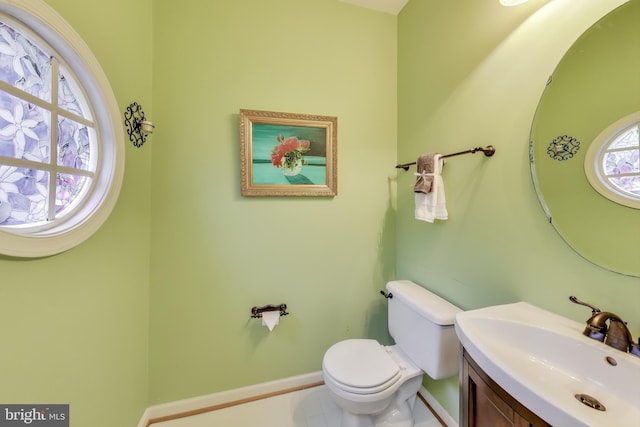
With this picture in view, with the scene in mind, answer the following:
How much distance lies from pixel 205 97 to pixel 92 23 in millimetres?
558

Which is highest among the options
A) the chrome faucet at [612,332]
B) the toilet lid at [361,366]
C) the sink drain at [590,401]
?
the chrome faucet at [612,332]

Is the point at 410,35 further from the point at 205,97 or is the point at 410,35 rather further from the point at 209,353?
the point at 209,353

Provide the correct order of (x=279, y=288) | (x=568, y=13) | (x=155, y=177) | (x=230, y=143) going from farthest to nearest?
→ (x=279, y=288) < (x=230, y=143) < (x=155, y=177) < (x=568, y=13)

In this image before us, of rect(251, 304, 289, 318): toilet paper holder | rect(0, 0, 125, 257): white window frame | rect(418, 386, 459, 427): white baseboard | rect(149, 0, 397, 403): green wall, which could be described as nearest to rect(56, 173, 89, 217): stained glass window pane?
rect(0, 0, 125, 257): white window frame

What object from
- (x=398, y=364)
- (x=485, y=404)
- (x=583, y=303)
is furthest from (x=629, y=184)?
(x=398, y=364)

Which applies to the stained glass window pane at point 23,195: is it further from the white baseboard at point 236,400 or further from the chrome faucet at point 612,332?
the chrome faucet at point 612,332

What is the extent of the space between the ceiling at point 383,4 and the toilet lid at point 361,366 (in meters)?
2.33

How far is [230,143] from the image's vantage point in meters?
1.47

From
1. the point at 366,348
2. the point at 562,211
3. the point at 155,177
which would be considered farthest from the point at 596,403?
the point at 155,177

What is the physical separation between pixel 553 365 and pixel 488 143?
0.91 metres

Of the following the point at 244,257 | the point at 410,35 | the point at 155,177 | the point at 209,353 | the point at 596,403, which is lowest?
the point at 209,353

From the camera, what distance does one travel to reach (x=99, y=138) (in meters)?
0.99

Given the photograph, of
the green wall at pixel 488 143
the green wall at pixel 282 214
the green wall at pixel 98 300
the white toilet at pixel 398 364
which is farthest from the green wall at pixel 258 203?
the white toilet at pixel 398 364

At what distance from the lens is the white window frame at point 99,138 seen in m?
Result: 0.65
